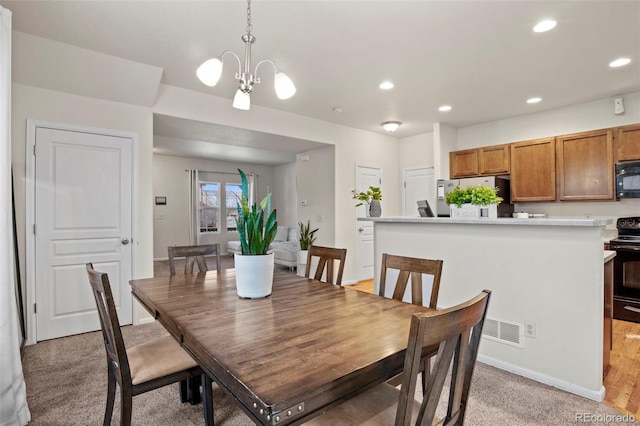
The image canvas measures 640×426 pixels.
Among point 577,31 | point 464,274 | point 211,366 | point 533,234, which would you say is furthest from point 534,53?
point 211,366

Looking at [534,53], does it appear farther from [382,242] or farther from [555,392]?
[555,392]

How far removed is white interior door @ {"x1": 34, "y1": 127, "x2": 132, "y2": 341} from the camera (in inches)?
121

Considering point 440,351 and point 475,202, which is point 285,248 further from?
point 440,351

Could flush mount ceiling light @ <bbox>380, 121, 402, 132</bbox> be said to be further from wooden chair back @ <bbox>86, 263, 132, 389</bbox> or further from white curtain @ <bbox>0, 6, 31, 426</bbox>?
wooden chair back @ <bbox>86, 263, 132, 389</bbox>

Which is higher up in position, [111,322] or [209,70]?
[209,70]

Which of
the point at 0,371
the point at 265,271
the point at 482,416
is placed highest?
the point at 265,271

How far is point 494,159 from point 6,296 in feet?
18.7

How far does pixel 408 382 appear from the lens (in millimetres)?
822

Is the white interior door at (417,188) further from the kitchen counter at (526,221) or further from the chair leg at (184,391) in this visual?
the chair leg at (184,391)

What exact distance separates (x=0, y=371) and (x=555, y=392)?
3312 millimetres

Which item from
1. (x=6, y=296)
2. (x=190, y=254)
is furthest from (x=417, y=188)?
(x=6, y=296)

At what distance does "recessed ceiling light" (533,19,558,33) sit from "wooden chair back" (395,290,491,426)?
8.29 feet

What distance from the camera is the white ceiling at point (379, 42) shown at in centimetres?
229

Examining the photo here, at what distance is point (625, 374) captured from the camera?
2387 millimetres
